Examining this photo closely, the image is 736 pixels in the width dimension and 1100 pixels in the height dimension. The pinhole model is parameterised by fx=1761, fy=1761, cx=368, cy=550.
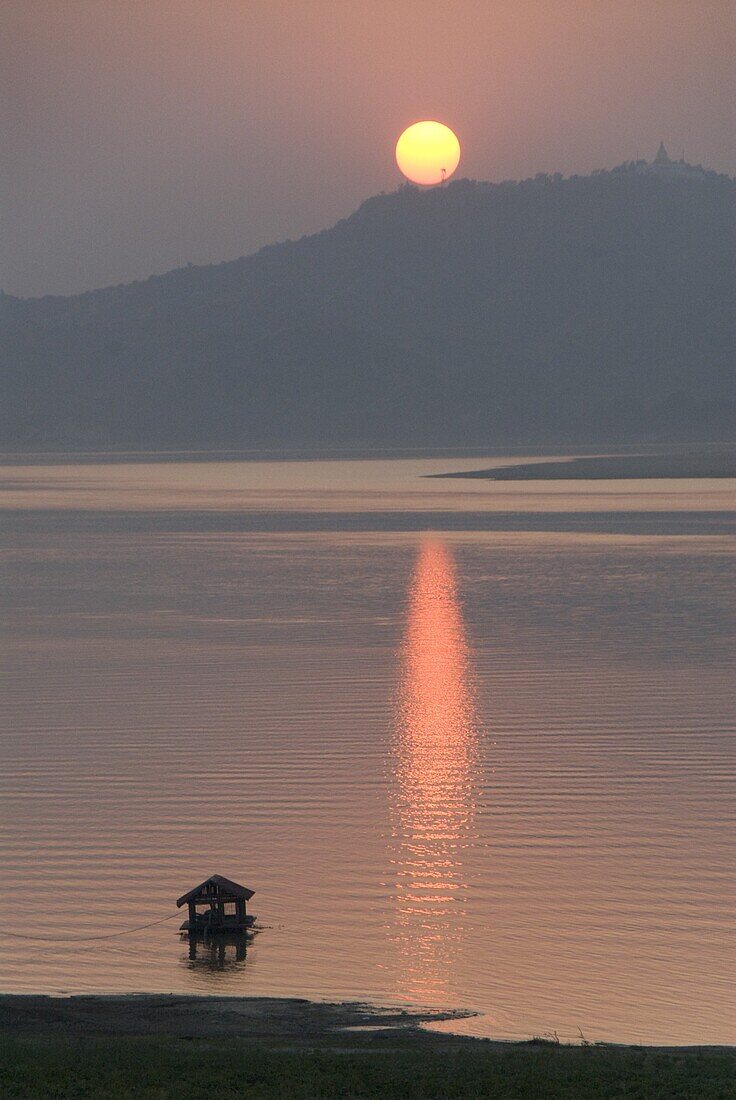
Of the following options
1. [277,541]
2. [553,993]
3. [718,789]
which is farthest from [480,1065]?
[277,541]

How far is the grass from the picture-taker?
13.6 meters

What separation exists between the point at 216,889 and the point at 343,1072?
5.72 m

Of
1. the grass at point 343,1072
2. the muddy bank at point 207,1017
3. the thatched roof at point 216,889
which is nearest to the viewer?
the grass at point 343,1072

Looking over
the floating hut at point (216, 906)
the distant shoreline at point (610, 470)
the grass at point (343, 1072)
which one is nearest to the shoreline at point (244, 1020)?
the grass at point (343, 1072)

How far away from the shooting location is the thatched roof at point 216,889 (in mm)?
19500

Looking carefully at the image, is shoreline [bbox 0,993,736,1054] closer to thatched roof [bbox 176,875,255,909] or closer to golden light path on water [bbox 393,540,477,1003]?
golden light path on water [bbox 393,540,477,1003]

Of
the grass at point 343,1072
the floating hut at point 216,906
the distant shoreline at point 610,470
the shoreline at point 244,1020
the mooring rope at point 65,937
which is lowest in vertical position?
the grass at point 343,1072

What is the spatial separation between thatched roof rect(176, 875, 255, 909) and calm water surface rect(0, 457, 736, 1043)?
1.65ft

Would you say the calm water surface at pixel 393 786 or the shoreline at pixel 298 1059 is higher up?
the calm water surface at pixel 393 786

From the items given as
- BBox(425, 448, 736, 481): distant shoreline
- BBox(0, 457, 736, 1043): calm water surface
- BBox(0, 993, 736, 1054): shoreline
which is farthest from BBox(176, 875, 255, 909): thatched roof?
BBox(425, 448, 736, 481): distant shoreline

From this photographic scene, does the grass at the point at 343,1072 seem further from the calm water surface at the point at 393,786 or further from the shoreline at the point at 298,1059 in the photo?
the calm water surface at the point at 393,786

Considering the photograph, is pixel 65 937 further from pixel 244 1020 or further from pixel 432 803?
pixel 432 803

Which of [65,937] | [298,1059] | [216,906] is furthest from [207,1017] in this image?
[65,937]

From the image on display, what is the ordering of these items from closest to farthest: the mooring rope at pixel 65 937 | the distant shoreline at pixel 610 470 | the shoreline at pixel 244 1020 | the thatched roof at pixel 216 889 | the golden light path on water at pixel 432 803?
the shoreline at pixel 244 1020, the golden light path on water at pixel 432 803, the mooring rope at pixel 65 937, the thatched roof at pixel 216 889, the distant shoreline at pixel 610 470
